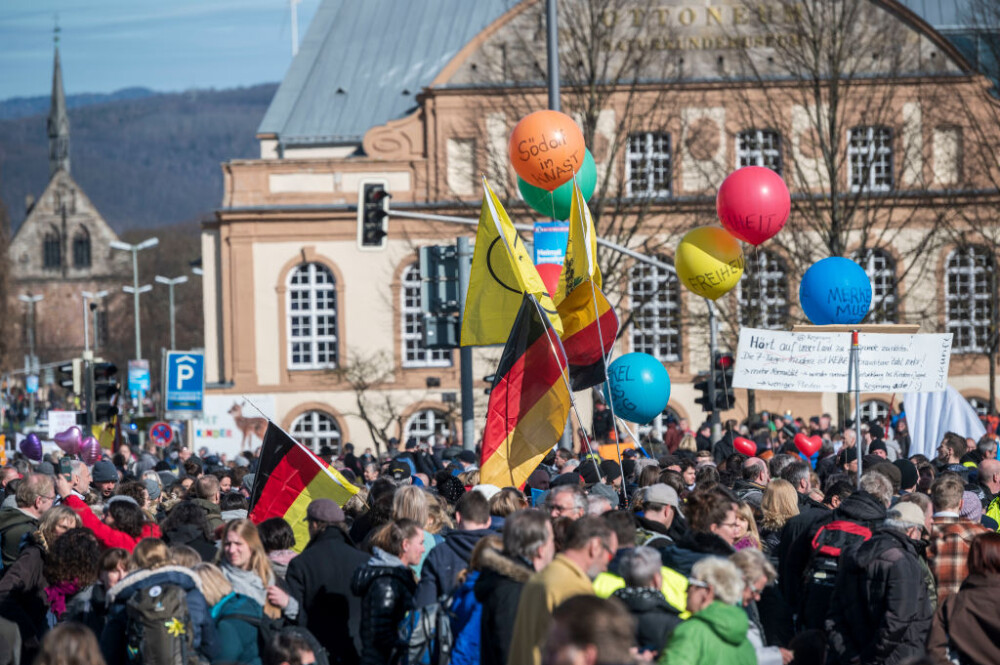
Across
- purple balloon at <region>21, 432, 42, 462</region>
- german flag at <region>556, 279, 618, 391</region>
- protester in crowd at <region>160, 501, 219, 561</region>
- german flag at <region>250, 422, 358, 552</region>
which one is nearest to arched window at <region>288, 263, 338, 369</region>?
purple balloon at <region>21, 432, 42, 462</region>

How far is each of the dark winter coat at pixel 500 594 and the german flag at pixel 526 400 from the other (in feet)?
13.2

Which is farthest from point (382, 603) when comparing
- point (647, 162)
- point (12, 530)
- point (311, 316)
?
point (311, 316)

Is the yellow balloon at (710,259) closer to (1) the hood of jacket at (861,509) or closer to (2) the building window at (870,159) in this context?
(1) the hood of jacket at (861,509)

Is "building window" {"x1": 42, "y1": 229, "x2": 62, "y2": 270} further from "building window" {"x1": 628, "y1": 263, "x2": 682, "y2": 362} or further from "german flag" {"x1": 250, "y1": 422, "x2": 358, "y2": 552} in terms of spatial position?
"german flag" {"x1": 250, "y1": 422, "x2": 358, "y2": 552}

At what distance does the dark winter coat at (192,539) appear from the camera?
909 cm

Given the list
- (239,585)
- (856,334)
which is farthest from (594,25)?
(239,585)

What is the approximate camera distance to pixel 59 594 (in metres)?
8.43

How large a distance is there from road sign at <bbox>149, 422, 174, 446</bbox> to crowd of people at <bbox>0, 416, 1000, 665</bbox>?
17385mm

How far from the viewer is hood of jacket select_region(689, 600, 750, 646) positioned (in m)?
5.95

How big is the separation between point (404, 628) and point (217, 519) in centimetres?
359

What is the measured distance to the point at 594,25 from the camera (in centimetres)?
3428

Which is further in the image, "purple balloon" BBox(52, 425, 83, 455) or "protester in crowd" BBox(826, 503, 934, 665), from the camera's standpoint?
"purple balloon" BBox(52, 425, 83, 455)

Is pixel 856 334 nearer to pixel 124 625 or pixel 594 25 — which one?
pixel 124 625

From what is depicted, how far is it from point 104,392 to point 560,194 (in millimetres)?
12782
